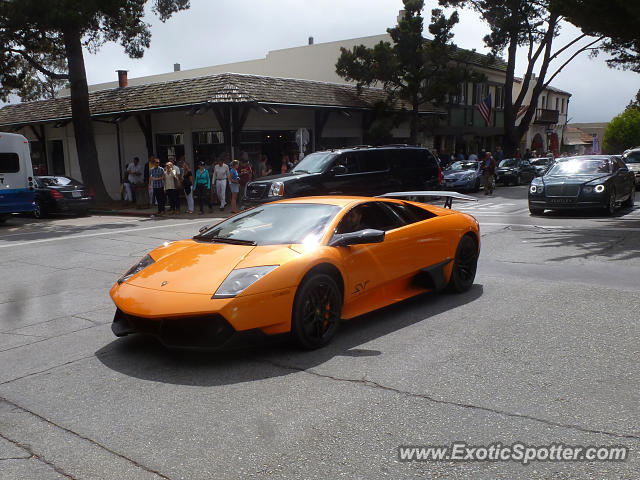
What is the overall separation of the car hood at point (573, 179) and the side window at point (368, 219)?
33.1 ft

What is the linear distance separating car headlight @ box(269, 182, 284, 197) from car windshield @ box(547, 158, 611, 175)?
7.37 metres

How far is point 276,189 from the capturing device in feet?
45.9

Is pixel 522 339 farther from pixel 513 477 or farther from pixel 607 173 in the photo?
pixel 607 173

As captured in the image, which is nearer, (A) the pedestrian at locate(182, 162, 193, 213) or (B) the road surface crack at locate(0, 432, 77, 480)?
(B) the road surface crack at locate(0, 432, 77, 480)

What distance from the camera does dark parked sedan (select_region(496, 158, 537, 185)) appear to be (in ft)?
97.9

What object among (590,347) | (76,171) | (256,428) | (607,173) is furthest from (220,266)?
(76,171)

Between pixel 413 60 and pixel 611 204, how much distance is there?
1395 cm

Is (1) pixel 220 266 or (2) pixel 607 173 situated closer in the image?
(1) pixel 220 266

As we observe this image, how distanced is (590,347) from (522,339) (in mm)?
546

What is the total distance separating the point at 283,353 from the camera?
493cm

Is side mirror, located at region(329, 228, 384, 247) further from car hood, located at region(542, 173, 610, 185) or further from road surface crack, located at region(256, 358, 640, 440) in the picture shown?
car hood, located at region(542, 173, 610, 185)

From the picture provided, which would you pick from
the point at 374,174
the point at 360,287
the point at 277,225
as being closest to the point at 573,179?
the point at 374,174

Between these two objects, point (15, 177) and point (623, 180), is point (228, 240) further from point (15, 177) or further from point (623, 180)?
point (15, 177)

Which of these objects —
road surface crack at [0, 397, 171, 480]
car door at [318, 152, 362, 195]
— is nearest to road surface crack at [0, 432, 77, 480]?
road surface crack at [0, 397, 171, 480]
